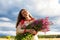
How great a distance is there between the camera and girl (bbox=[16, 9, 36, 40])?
604 centimetres

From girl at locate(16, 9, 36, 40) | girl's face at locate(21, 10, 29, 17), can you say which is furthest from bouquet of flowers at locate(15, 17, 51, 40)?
girl's face at locate(21, 10, 29, 17)

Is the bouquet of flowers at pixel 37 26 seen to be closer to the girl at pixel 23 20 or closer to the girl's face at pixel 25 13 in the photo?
the girl at pixel 23 20

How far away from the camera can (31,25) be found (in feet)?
19.8

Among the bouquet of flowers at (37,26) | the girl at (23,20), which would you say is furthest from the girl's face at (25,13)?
the bouquet of flowers at (37,26)

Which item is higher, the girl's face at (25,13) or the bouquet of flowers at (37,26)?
the girl's face at (25,13)

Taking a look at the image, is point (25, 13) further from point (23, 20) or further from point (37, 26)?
point (37, 26)

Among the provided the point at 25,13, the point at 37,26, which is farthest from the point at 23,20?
the point at 37,26

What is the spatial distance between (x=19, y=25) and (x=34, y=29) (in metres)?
0.38

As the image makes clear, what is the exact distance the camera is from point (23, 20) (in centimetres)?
610

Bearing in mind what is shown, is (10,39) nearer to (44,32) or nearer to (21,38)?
(21,38)

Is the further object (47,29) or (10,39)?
(10,39)

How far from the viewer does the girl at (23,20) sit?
604 cm

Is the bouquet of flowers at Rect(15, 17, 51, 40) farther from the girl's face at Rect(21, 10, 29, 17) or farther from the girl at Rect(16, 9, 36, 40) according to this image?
the girl's face at Rect(21, 10, 29, 17)

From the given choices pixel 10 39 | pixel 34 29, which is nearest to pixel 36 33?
pixel 34 29
